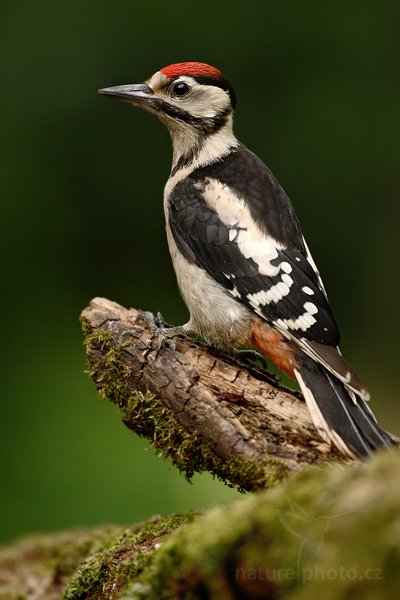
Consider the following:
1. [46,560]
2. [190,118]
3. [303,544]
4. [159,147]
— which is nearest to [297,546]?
[303,544]

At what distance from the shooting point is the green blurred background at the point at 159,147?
7.38m

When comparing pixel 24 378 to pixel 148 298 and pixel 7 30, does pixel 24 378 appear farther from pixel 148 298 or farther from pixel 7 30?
pixel 7 30

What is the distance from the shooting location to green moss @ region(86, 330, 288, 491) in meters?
2.75

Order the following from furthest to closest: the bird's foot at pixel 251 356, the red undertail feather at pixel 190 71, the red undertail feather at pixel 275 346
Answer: the red undertail feather at pixel 190 71, the bird's foot at pixel 251 356, the red undertail feather at pixel 275 346

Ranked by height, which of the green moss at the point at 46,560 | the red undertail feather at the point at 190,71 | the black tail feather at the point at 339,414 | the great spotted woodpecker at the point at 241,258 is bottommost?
the green moss at the point at 46,560

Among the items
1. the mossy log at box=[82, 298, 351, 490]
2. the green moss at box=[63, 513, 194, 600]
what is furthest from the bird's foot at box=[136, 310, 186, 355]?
the green moss at box=[63, 513, 194, 600]

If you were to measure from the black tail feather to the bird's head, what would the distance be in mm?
1501

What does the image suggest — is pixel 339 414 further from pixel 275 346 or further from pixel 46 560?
pixel 46 560

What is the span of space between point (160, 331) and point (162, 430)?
429 millimetres

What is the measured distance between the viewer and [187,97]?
4.23 metres

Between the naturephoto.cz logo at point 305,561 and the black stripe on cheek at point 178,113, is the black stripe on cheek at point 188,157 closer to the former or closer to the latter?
the black stripe on cheek at point 178,113

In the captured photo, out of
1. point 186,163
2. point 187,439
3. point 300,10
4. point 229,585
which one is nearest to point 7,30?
point 300,10

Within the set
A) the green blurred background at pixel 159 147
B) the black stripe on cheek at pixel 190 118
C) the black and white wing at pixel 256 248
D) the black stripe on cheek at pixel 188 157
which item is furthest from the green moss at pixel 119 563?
the green blurred background at pixel 159 147

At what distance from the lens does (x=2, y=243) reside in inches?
292
